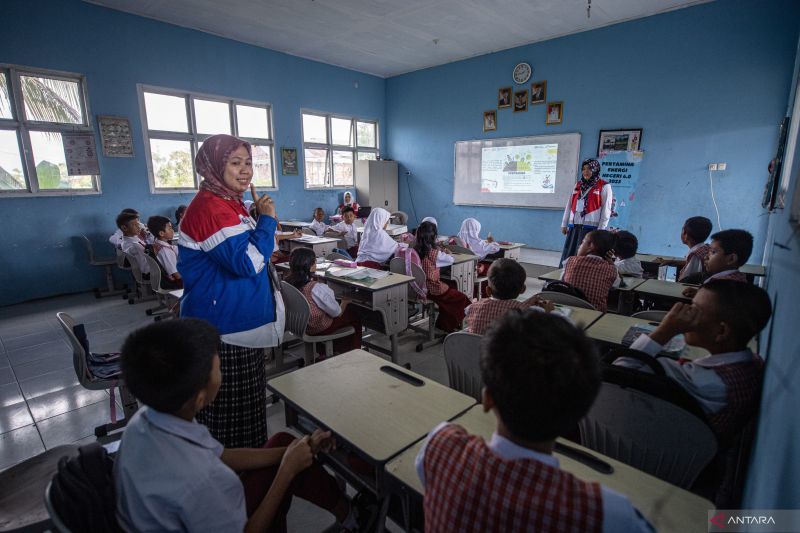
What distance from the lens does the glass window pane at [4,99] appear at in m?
4.63

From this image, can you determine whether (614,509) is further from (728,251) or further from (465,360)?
(728,251)

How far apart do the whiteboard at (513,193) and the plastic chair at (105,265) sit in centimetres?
600

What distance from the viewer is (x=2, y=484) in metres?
1.22

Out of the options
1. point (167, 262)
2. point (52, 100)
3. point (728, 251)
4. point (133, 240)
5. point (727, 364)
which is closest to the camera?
point (727, 364)

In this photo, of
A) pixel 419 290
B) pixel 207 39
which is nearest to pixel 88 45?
pixel 207 39

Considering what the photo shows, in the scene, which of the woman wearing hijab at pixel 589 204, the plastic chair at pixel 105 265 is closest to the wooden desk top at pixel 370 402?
the woman wearing hijab at pixel 589 204

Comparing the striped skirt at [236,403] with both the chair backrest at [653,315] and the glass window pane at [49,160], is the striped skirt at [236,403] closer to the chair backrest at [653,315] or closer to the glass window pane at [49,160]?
the chair backrest at [653,315]

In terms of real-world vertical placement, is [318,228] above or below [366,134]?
below

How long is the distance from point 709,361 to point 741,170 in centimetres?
533

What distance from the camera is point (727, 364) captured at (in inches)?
50.8

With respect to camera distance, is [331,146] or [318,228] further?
[331,146]

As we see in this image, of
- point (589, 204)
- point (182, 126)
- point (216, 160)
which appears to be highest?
point (182, 126)

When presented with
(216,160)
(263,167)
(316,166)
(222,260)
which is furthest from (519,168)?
(222,260)

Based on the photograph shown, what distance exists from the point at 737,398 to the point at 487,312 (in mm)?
996
